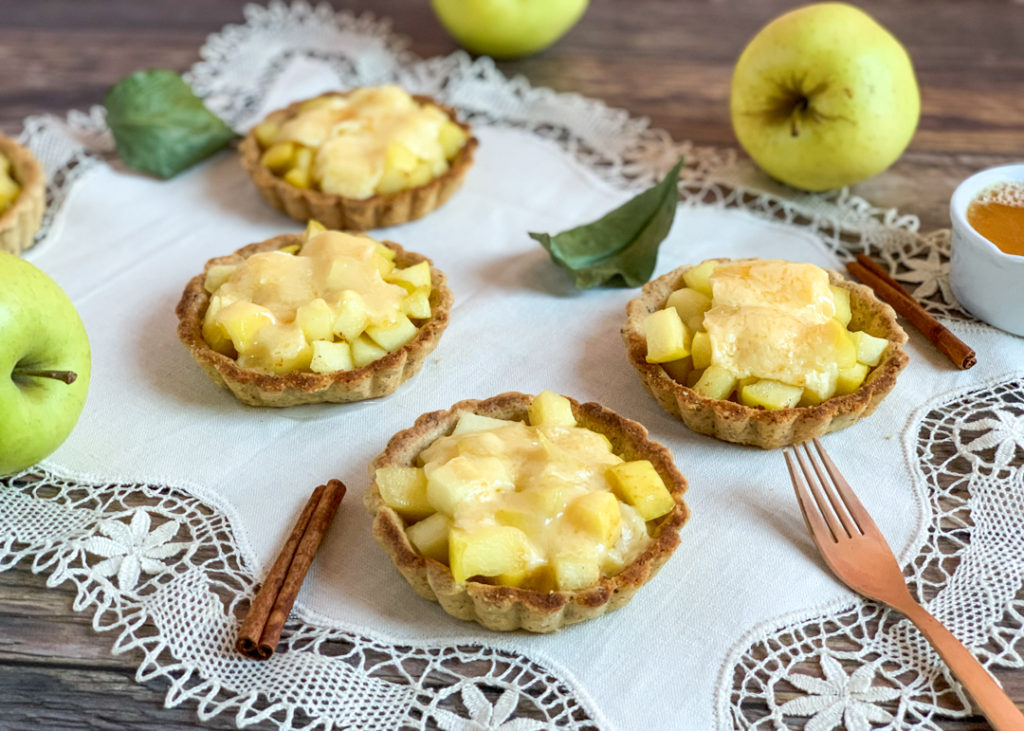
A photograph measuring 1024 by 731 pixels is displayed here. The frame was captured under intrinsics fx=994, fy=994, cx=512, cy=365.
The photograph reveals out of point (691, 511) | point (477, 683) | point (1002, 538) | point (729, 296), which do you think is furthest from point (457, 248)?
point (1002, 538)

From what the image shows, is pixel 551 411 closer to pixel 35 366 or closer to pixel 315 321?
pixel 315 321

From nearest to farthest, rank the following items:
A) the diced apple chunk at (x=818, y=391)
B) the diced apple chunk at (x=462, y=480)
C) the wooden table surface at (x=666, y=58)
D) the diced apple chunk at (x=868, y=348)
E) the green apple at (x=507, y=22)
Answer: the diced apple chunk at (x=462, y=480) < the diced apple chunk at (x=818, y=391) < the diced apple chunk at (x=868, y=348) < the wooden table surface at (x=666, y=58) < the green apple at (x=507, y=22)

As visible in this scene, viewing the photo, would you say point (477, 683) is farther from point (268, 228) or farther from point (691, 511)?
point (268, 228)

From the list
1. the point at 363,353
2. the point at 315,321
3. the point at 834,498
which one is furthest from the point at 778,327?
the point at 315,321

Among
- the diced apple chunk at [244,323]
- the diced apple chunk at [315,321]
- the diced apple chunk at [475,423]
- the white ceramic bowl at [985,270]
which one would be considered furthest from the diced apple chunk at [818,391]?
the diced apple chunk at [244,323]

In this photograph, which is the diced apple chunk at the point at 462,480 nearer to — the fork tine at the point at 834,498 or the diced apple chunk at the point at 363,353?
the diced apple chunk at the point at 363,353

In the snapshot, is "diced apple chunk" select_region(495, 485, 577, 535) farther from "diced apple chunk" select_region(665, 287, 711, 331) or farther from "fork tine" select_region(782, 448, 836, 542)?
"diced apple chunk" select_region(665, 287, 711, 331)
